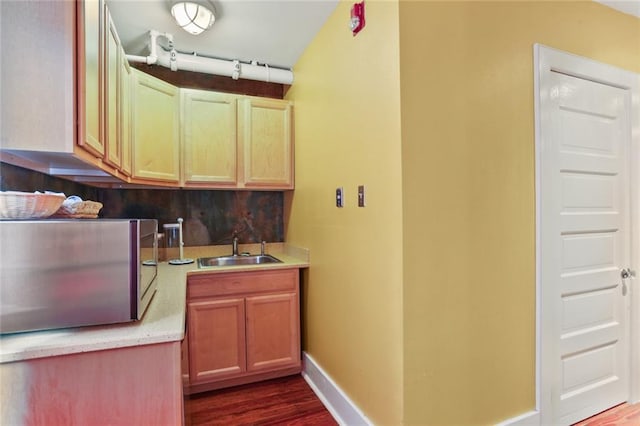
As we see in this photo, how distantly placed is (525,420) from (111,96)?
2.65 m

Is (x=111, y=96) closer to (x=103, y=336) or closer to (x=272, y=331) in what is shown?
(x=103, y=336)

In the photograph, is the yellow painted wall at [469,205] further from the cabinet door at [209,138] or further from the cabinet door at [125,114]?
the cabinet door at [209,138]

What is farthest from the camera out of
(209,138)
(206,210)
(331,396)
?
(206,210)

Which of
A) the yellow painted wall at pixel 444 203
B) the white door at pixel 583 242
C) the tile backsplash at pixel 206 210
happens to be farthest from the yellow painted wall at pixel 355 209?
the white door at pixel 583 242

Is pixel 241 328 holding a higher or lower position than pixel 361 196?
lower

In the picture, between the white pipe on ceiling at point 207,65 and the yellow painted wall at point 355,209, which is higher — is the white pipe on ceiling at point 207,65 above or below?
above

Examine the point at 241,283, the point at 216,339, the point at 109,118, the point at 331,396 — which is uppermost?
the point at 109,118

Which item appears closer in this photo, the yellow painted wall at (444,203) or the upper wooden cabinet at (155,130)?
the yellow painted wall at (444,203)

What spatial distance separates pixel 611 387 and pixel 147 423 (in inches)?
99.1

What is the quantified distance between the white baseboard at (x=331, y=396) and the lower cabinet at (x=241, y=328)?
0.13 m

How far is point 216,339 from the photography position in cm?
226

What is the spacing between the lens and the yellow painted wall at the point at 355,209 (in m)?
1.43

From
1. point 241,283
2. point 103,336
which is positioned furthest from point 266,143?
point 103,336

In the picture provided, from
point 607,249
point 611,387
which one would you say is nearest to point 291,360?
point 611,387
